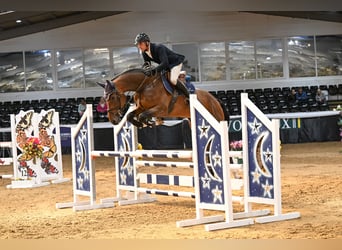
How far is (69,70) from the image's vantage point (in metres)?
19.8

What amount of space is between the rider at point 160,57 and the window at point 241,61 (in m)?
13.3

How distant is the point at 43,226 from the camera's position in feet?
17.4

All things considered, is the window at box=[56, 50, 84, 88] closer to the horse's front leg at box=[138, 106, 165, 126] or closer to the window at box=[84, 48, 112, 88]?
the window at box=[84, 48, 112, 88]

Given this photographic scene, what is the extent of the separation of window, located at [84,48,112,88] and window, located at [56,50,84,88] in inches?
9.5

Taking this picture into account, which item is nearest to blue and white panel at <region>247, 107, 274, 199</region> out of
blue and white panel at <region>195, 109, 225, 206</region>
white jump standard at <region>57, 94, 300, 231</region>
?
white jump standard at <region>57, 94, 300, 231</region>

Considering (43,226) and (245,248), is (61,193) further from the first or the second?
→ (245,248)

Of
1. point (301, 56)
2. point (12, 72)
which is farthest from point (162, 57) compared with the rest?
point (12, 72)

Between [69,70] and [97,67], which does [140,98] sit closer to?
[97,67]

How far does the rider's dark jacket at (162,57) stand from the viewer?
623cm

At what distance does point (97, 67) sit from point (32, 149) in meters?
10.9

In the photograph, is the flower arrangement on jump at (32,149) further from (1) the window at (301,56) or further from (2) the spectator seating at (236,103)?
(1) the window at (301,56)

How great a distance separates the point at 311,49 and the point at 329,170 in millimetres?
11687

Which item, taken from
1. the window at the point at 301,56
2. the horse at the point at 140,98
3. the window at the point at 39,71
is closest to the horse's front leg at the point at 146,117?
the horse at the point at 140,98
